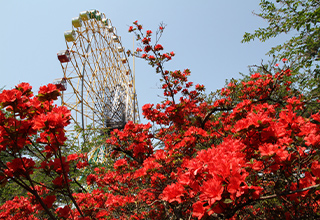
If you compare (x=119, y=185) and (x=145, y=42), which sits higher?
(x=145, y=42)

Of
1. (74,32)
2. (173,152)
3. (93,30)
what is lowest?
(173,152)

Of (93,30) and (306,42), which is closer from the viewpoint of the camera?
(306,42)

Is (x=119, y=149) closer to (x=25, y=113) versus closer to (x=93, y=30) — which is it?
(x=25, y=113)

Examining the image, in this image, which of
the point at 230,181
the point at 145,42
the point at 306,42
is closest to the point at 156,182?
the point at 230,181

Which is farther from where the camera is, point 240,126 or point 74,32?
point 74,32

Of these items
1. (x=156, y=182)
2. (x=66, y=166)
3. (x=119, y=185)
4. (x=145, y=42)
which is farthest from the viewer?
(x=145, y=42)

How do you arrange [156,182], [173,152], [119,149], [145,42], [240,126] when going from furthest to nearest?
[145,42] → [119,149] → [156,182] → [173,152] → [240,126]

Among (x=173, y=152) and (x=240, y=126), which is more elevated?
(x=173, y=152)

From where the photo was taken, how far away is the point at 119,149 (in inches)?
163

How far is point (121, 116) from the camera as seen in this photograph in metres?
14.9

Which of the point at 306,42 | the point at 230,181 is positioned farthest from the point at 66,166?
the point at 306,42

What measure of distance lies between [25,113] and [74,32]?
12.0 meters

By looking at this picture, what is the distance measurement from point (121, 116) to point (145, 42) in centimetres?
1069

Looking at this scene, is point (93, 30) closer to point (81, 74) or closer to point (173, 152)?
point (81, 74)
